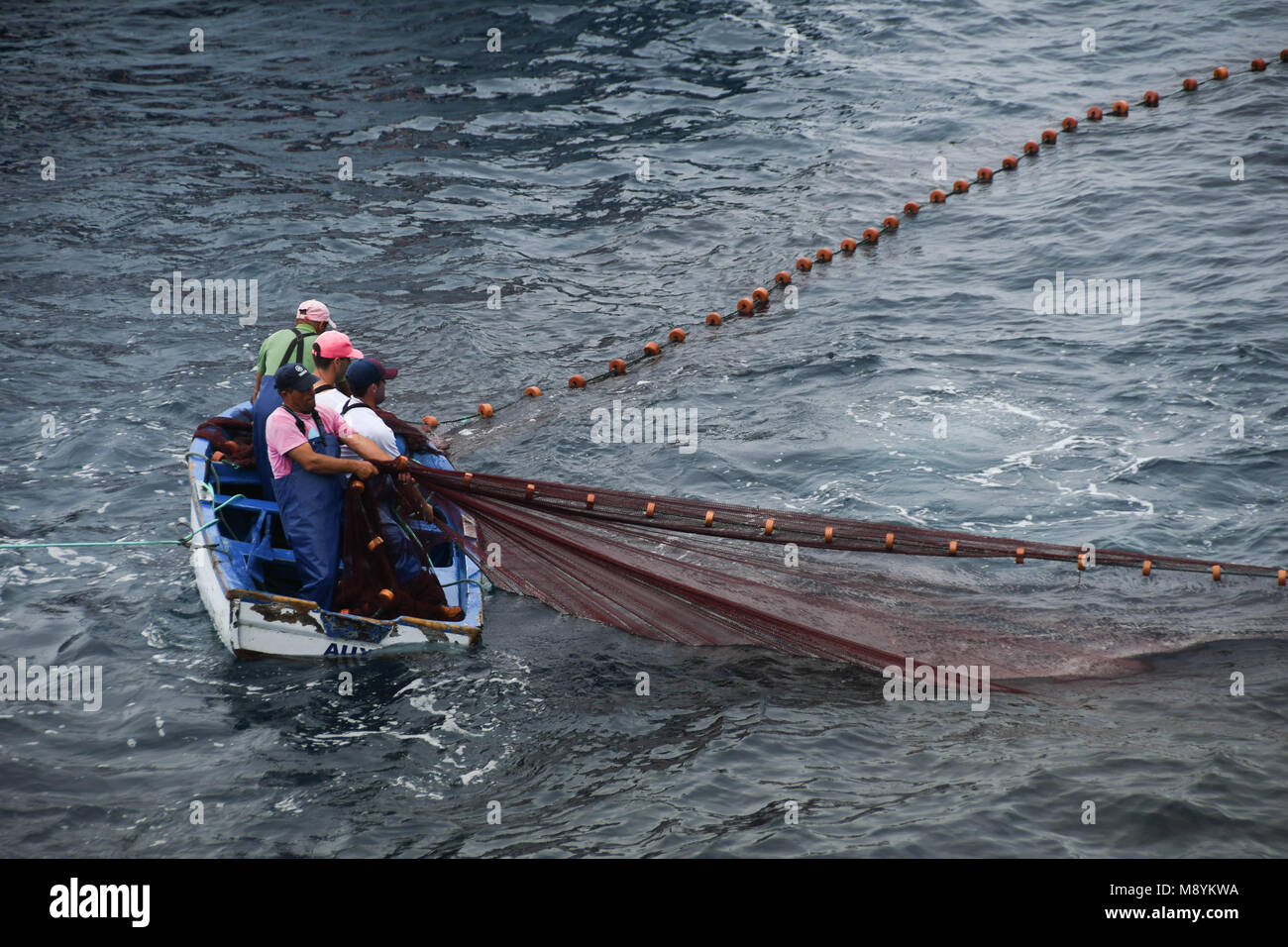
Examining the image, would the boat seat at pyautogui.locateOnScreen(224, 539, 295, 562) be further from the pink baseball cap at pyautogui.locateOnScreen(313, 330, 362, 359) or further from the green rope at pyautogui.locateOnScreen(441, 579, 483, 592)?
the pink baseball cap at pyautogui.locateOnScreen(313, 330, 362, 359)

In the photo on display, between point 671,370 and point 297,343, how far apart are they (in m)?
5.48

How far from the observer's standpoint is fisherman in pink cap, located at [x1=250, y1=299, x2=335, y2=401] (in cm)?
902

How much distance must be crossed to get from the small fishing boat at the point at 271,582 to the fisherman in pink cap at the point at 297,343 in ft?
3.25

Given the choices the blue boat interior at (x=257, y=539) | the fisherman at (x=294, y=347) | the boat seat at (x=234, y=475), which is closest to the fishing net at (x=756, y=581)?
the blue boat interior at (x=257, y=539)

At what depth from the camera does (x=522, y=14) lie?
26641 mm

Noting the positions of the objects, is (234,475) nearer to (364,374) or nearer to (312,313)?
(312,313)

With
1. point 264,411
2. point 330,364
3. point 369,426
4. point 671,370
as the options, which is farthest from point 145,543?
point 671,370

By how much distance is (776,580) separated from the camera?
7.79 m

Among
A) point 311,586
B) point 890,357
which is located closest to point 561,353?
point 890,357

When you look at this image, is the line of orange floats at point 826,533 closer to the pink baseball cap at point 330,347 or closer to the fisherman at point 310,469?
the fisherman at point 310,469

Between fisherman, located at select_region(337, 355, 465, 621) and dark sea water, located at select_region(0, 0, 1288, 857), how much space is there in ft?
1.89

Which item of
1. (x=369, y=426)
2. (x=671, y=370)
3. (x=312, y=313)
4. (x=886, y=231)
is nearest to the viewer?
(x=369, y=426)
